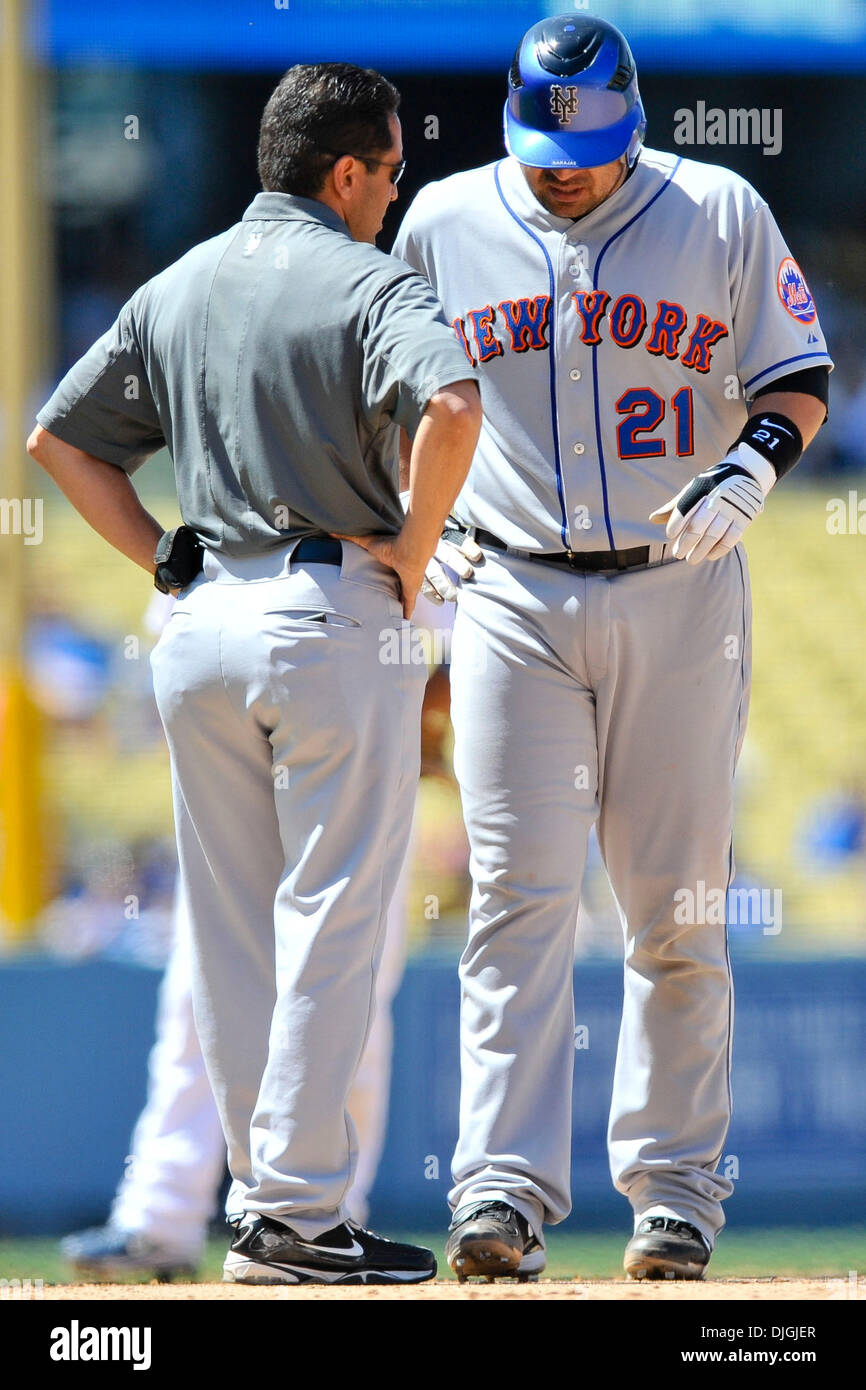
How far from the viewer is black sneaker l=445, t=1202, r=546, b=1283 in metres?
2.88

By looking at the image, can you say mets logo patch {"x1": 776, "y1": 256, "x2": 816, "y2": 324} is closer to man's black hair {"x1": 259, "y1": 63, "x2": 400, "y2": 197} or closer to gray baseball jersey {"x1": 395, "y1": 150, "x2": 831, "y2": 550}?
gray baseball jersey {"x1": 395, "y1": 150, "x2": 831, "y2": 550}

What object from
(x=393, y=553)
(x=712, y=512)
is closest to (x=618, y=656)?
(x=712, y=512)

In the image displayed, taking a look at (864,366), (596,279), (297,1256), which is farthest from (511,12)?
(297,1256)

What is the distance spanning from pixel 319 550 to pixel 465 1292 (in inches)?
43.0

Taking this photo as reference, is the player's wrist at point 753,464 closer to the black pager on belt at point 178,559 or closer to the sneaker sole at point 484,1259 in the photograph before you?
the black pager on belt at point 178,559

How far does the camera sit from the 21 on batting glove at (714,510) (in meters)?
2.88

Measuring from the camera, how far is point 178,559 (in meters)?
2.89

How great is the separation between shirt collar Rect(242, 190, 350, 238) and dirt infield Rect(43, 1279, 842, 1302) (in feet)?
5.18

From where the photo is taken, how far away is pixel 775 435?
3014 mm

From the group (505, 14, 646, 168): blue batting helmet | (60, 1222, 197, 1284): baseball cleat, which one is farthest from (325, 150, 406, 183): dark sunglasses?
(60, 1222, 197, 1284): baseball cleat

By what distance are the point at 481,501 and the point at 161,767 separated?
650 cm

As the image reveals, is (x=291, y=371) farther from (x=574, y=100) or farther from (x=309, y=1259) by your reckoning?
(x=309, y=1259)

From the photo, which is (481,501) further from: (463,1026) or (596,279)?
(463,1026)

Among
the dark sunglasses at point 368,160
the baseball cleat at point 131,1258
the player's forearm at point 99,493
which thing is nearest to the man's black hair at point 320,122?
the dark sunglasses at point 368,160
